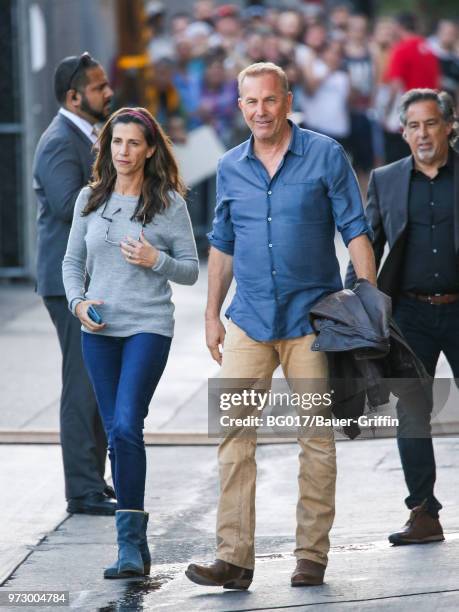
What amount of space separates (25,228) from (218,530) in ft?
29.7

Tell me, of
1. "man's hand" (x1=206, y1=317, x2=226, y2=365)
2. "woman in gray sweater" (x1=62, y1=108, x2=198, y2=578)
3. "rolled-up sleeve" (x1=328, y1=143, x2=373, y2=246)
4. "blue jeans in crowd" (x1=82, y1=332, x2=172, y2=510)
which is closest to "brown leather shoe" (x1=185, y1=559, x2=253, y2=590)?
"woman in gray sweater" (x1=62, y1=108, x2=198, y2=578)

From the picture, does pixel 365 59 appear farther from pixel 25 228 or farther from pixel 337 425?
pixel 337 425

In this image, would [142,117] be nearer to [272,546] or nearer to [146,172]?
[146,172]

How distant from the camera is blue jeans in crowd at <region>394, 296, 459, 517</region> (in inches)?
255

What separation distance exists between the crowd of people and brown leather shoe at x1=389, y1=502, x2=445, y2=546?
896 cm

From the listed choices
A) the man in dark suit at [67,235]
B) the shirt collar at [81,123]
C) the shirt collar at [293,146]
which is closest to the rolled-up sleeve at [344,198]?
the shirt collar at [293,146]

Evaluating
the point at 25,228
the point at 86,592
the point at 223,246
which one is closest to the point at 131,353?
the point at 223,246

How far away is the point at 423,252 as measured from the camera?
21.5 ft

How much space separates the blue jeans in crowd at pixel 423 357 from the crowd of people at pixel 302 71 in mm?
8631

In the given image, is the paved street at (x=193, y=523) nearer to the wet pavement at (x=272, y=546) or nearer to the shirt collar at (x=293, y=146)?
the wet pavement at (x=272, y=546)

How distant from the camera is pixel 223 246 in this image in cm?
603

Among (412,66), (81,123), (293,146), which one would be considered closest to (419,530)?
(293,146)

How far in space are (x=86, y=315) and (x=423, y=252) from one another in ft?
4.73

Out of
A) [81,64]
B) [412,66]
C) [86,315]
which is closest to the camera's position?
[86,315]
